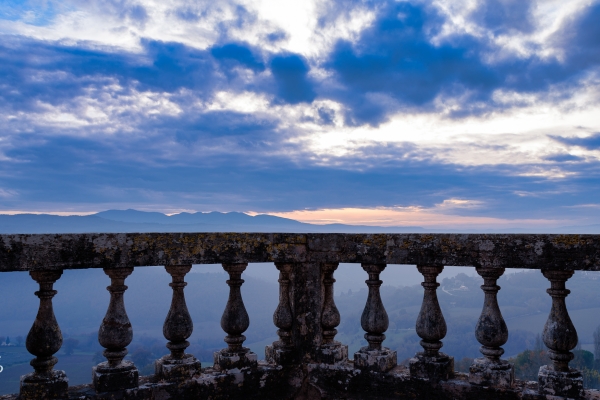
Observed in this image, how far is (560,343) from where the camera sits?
10.4 ft

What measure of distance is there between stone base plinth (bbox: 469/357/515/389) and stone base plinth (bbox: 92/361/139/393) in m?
2.65

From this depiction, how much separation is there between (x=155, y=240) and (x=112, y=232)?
1.06 ft

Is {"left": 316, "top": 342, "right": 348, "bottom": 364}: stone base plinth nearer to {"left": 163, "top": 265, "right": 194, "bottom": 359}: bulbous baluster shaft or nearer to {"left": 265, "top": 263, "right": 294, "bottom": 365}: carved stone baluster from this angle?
{"left": 265, "top": 263, "right": 294, "bottom": 365}: carved stone baluster

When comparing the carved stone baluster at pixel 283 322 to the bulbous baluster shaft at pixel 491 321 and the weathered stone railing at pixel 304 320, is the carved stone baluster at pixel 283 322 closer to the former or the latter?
the weathered stone railing at pixel 304 320

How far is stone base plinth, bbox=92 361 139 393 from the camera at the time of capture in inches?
129

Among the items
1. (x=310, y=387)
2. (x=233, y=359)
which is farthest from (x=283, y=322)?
(x=310, y=387)

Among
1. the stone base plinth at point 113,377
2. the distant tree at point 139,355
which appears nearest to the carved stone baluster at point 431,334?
the stone base plinth at point 113,377

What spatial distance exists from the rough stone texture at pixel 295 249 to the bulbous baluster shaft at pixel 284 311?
0.17 meters

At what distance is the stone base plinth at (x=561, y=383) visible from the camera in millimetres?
3162

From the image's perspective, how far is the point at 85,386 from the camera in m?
3.38

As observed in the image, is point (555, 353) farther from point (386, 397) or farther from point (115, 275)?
point (115, 275)

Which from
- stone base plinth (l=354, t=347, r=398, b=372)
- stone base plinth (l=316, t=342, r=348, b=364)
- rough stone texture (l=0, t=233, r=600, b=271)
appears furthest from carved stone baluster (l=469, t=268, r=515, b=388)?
stone base plinth (l=316, t=342, r=348, b=364)

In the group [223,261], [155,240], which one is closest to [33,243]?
[155,240]

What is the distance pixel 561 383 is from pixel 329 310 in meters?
1.89
